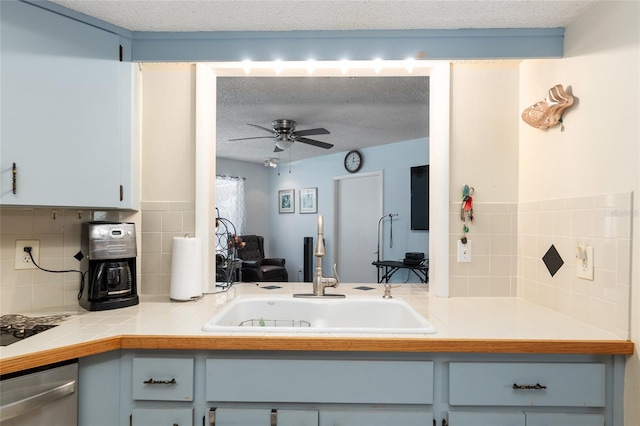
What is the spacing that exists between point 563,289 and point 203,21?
176 centimetres

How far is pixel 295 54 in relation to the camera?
1437 mm

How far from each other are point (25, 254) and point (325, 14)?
1.53 m

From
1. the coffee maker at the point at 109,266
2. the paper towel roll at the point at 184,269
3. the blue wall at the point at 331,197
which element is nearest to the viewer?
the coffee maker at the point at 109,266

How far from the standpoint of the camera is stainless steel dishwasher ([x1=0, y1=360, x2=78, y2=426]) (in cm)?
91

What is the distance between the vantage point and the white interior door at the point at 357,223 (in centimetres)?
511

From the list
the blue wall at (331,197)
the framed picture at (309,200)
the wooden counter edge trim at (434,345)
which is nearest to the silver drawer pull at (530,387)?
the wooden counter edge trim at (434,345)

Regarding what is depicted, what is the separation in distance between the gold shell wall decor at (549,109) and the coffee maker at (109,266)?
5.74ft

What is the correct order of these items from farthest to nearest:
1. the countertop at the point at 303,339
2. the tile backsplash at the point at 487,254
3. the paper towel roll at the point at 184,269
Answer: the tile backsplash at the point at 487,254 < the paper towel roll at the point at 184,269 < the countertop at the point at 303,339

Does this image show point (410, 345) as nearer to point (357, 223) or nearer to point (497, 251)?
point (497, 251)

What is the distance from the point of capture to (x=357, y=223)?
210 inches

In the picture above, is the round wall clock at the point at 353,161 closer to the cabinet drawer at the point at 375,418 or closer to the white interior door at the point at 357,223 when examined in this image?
the white interior door at the point at 357,223

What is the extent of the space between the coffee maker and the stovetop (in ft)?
0.43

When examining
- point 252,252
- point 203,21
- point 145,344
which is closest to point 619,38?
point 203,21

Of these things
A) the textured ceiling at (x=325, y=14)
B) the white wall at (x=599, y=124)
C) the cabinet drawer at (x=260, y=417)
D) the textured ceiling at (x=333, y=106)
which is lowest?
the cabinet drawer at (x=260, y=417)
